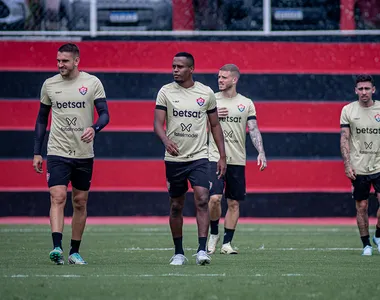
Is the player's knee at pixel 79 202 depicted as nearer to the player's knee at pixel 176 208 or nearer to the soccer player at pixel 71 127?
the soccer player at pixel 71 127

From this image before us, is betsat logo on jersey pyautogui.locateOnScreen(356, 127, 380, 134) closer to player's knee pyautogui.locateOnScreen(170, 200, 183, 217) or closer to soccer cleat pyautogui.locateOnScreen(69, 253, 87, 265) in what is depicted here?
player's knee pyautogui.locateOnScreen(170, 200, 183, 217)

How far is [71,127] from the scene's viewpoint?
33.4 feet

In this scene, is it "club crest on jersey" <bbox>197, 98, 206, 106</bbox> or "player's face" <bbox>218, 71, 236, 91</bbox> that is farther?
"player's face" <bbox>218, 71, 236, 91</bbox>

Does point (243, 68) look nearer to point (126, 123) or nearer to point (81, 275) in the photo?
point (126, 123)

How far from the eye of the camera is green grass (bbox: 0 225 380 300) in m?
7.59

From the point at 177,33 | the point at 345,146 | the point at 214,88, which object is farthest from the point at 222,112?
the point at 177,33

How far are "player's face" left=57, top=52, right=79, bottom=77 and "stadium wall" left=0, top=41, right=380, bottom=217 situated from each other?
1073 centimetres

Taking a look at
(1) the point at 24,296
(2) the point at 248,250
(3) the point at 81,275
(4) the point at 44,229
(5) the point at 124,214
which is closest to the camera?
(1) the point at 24,296

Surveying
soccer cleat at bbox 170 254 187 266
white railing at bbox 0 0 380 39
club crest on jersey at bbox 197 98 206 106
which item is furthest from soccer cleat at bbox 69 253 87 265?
white railing at bbox 0 0 380 39

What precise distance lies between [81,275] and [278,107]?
12862 mm

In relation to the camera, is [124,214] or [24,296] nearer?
[24,296]

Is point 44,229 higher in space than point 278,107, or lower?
lower

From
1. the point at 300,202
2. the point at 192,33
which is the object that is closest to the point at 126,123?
the point at 192,33

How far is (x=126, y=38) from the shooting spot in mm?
21141
